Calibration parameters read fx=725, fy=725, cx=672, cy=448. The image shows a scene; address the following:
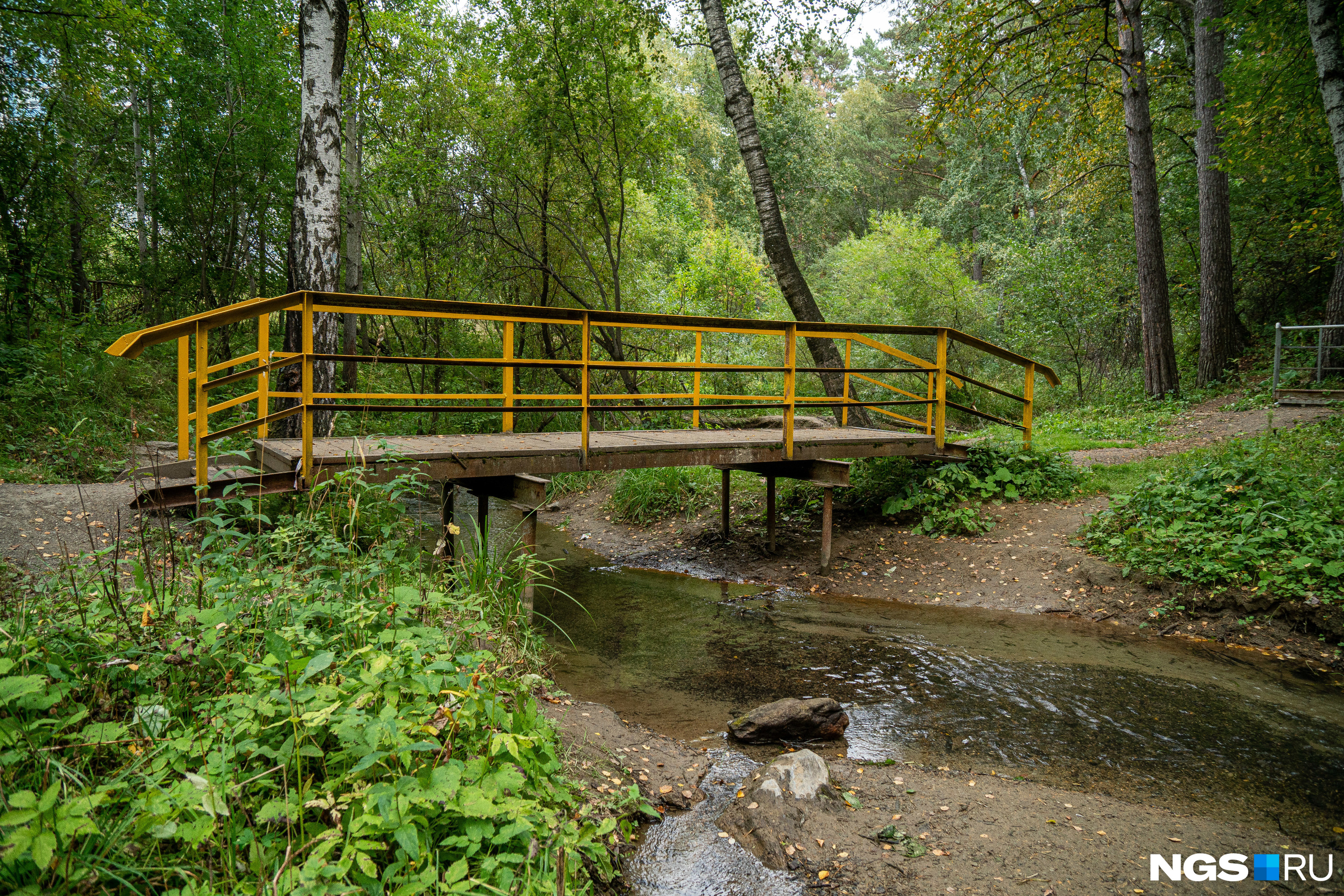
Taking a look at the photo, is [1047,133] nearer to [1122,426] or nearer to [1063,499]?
[1122,426]

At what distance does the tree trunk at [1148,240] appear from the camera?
12.9m

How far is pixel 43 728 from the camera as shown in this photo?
224 centimetres

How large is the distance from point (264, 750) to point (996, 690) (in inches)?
176

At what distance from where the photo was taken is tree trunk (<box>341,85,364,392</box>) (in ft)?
44.5

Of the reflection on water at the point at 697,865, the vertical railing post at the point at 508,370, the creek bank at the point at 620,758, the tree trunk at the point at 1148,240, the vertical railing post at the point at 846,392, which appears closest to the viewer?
the reflection on water at the point at 697,865

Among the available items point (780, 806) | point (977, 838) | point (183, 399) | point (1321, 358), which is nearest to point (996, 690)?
point (977, 838)

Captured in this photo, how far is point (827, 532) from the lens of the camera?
8.12 metres

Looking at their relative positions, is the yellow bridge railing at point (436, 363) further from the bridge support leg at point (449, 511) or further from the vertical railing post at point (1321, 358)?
the vertical railing post at point (1321, 358)

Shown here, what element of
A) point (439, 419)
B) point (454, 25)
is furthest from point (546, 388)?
point (454, 25)

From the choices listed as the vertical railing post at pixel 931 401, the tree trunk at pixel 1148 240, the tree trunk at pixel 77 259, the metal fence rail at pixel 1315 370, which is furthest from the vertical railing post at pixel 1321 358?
the tree trunk at pixel 77 259

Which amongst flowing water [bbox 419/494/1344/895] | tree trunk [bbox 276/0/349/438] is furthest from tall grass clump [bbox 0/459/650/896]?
tree trunk [bbox 276/0/349/438]

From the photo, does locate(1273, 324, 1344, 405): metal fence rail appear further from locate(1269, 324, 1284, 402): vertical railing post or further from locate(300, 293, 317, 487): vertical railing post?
locate(300, 293, 317, 487): vertical railing post

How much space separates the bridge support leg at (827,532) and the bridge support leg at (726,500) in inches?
56.4

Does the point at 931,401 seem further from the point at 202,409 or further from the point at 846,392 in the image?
the point at 202,409
